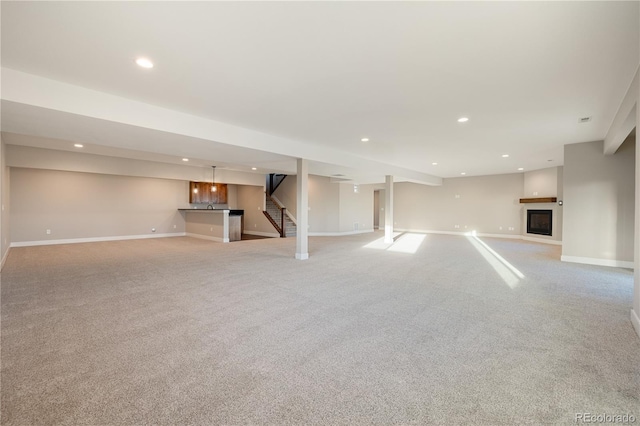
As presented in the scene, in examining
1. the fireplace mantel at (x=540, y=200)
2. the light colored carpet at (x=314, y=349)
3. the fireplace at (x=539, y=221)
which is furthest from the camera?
the fireplace at (x=539, y=221)

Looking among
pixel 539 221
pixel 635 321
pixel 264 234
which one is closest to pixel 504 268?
pixel 635 321

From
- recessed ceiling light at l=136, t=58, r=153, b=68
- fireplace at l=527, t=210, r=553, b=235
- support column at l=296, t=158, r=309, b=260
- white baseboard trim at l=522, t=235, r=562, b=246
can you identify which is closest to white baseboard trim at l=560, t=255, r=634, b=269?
white baseboard trim at l=522, t=235, r=562, b=246

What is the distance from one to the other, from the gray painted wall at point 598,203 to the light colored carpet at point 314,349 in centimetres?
144

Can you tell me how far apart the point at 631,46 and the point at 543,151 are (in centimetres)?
537

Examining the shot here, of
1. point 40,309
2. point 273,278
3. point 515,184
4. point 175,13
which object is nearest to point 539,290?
point 273,278

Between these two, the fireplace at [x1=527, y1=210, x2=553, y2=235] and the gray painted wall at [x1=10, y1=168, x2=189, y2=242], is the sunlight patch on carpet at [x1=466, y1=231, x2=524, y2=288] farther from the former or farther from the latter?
the gray painted wall at [x1=10, y1=168, x2=189, y2=242]

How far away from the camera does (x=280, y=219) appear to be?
12055mm

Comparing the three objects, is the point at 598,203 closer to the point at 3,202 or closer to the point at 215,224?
the point at 215,224

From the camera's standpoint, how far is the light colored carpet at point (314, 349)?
1.67m

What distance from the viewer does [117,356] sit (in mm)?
2244

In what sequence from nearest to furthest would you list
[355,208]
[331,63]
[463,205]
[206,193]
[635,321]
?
[635,321] → [331,63] → [206,193] → [463,205] → [355,208]

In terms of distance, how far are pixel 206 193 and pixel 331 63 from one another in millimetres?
10397

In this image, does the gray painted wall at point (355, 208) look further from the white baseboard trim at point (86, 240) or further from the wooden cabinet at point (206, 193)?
the white baseboard trim at point (86, 240)

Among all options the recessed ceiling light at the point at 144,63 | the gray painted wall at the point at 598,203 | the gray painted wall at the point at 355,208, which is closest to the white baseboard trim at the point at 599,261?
the gray painted wall at the point at 598,203
